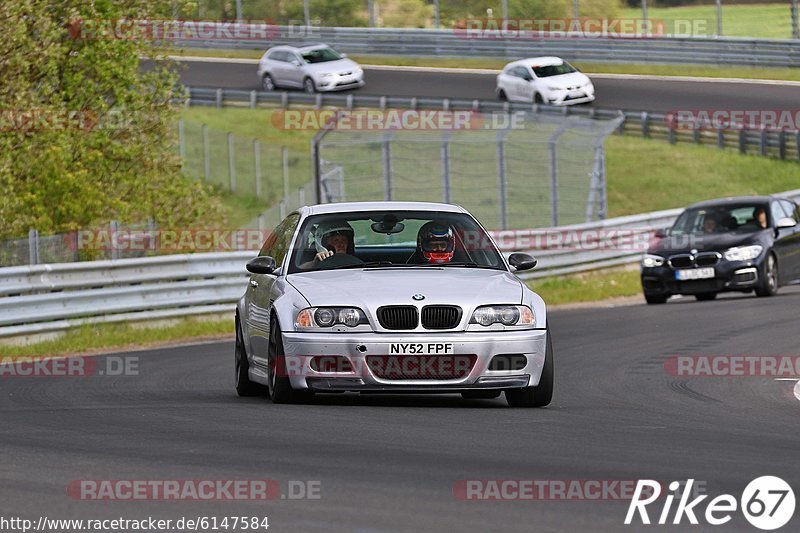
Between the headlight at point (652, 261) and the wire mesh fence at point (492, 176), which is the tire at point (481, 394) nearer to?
the headlight at point (652, 261)

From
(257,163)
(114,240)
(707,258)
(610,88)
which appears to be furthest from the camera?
(610,88)

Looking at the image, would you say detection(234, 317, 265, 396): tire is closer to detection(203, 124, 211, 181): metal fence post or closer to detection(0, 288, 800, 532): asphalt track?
detection(0, 288, 800, 532): asphalt track

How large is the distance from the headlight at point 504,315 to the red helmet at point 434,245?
1044mm

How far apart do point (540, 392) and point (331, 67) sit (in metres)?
45.5

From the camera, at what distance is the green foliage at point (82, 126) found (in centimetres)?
2402

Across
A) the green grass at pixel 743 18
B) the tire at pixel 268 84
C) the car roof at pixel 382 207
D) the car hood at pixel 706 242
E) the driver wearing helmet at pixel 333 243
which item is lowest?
the tire at pixel 268 84

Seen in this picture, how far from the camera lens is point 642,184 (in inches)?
1857

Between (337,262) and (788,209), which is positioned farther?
(788,209)

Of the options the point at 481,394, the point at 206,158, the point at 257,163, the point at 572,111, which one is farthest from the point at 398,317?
the point at 572,111

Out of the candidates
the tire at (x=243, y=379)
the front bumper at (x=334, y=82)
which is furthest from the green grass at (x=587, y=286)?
the front bumper at (x=334, y=82)

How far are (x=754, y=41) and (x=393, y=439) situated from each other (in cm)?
4619

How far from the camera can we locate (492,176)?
3712 cm

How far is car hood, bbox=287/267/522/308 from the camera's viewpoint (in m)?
10.8

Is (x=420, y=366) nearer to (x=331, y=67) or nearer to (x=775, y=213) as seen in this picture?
(x=775, y=213)
